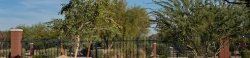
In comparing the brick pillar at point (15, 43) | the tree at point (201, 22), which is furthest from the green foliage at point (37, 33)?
the tree at point (201, 22)

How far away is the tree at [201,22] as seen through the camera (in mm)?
16853

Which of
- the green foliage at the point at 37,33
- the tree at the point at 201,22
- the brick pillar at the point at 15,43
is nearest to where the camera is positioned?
the tree at the point at 201,22

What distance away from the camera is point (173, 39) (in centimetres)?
1867

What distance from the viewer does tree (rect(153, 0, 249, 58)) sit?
55.3ft

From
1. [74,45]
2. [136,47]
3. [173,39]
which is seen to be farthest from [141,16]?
[173,39]

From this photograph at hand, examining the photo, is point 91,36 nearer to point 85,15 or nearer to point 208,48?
point 85,15

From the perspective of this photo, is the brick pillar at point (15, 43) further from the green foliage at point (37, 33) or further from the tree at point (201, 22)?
the green foliage at point (37, 33)

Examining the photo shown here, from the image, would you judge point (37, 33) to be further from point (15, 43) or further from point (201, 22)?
point (201, 22)

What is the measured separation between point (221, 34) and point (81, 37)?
6.87m

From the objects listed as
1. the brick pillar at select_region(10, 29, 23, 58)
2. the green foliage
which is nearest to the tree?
the brick pillar at select_region(10, 29, 23, 58)

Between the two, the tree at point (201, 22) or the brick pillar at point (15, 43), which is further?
the brick pillar at point (15, 43)

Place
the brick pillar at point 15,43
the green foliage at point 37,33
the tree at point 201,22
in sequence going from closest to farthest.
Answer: the tree at point 201,22
the brick pillar at point 15,43
the green foliage at point 37,33

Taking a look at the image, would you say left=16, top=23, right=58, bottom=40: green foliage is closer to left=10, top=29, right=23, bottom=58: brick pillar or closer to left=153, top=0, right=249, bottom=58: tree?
left=10, top=29, right=23, bottom=58: brick pillar

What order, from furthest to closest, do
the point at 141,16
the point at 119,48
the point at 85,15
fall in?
the point at 141,16, the point at 119,48, the point at 85,15
